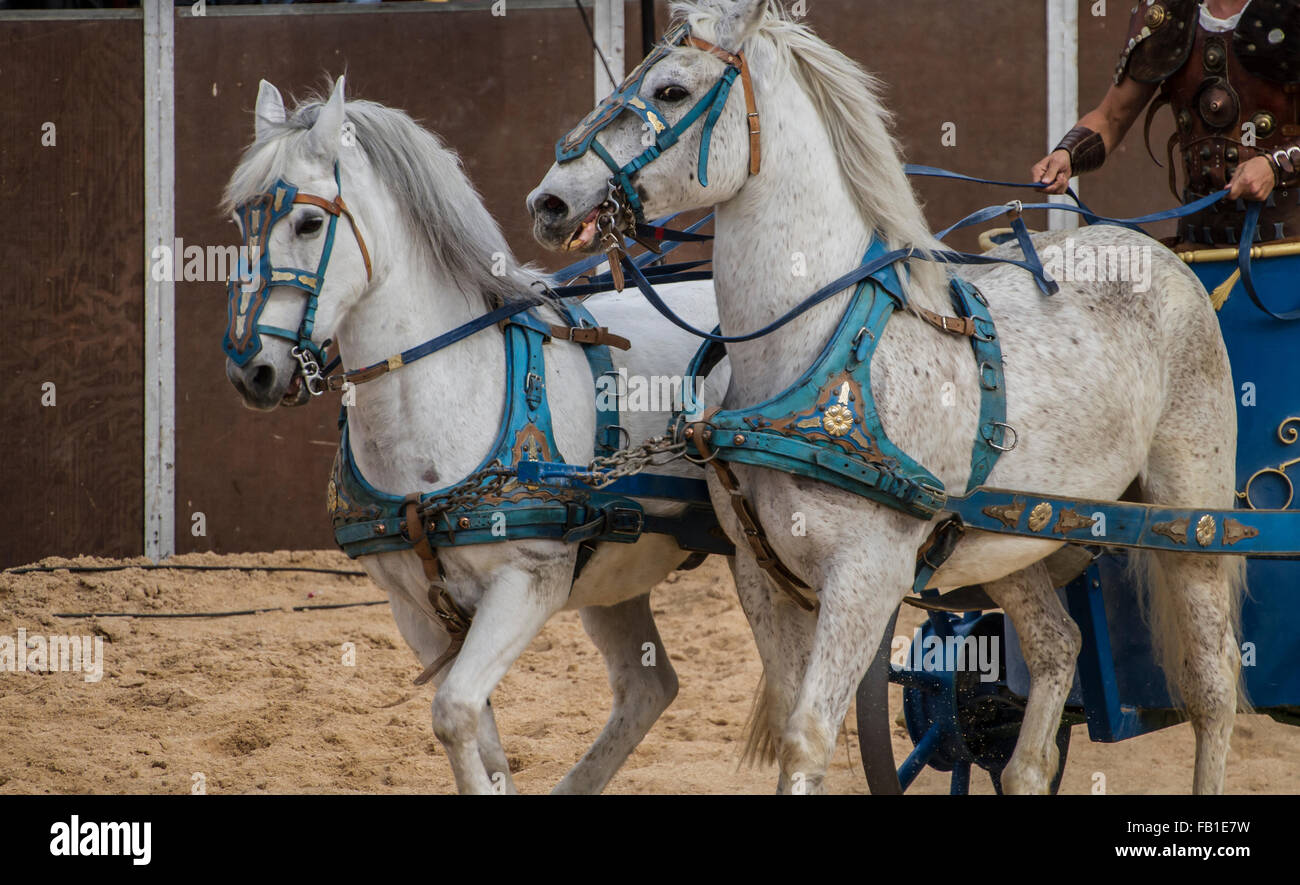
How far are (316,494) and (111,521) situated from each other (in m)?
1.01

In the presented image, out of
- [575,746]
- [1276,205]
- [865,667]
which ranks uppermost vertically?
[1276,205]

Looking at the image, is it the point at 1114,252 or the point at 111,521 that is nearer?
the point at 1114,252

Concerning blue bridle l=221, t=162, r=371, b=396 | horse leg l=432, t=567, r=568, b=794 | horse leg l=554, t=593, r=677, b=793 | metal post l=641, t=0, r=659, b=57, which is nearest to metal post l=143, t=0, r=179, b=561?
metal post l=641, t=0, r=659, b=57

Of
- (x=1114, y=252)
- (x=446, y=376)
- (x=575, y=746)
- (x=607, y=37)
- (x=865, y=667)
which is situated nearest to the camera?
(x=865, y=667)

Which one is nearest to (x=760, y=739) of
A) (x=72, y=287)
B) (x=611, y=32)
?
(x=611, y=32)

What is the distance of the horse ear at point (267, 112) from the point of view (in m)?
2.96

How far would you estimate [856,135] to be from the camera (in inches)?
108

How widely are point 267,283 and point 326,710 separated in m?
2.60

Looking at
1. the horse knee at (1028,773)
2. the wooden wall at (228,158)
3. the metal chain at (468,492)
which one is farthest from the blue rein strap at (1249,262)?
the wooden wall at (228,158)

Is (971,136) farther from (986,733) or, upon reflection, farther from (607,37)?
(986,733)

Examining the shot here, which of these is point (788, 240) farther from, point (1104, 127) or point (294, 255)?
point (1104, 127)

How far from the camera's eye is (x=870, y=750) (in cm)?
322

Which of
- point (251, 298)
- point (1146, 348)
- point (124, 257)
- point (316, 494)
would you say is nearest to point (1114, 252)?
point (1146, 348)

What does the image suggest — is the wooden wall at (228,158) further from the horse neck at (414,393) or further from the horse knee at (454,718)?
the horse knee at (454,718)
